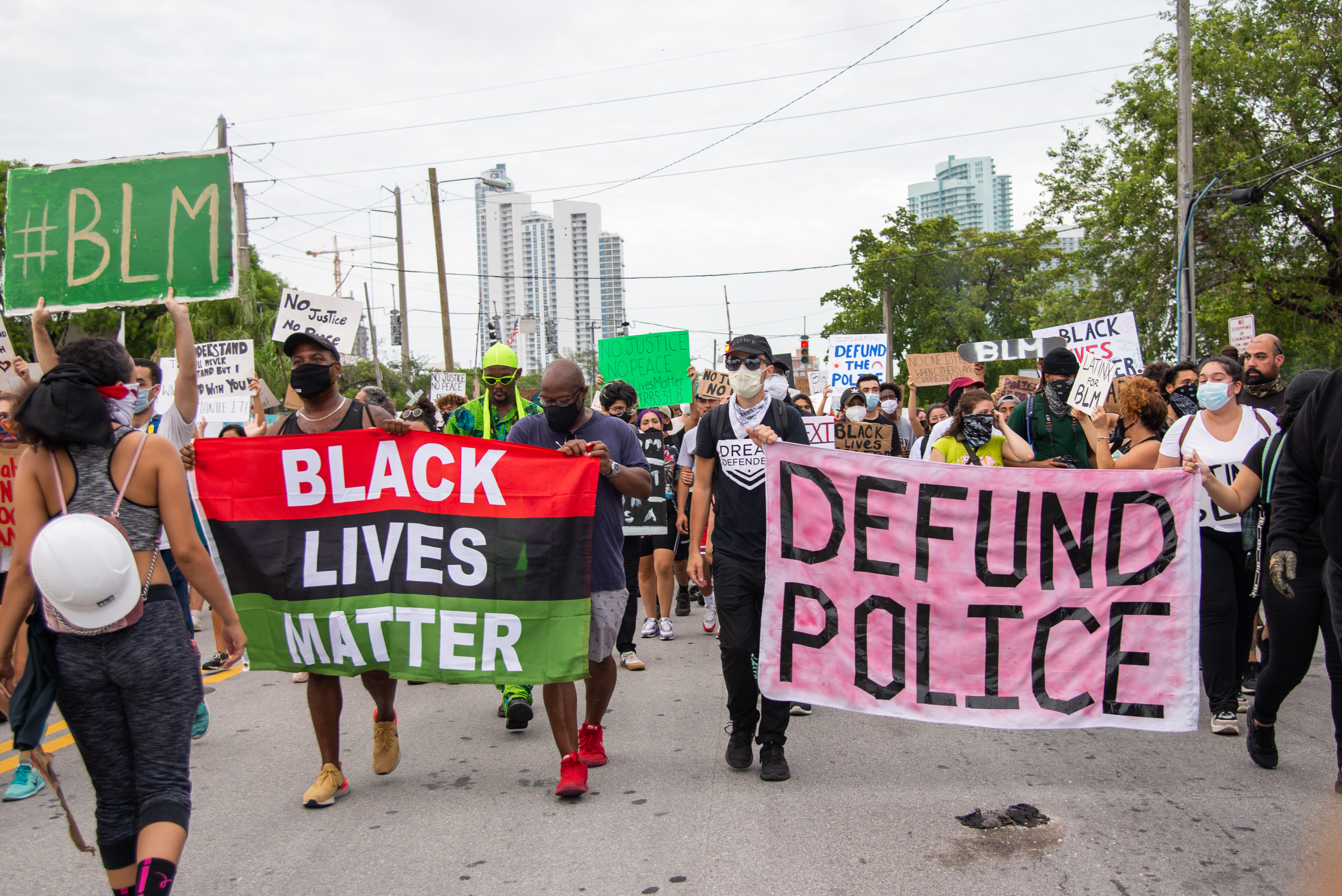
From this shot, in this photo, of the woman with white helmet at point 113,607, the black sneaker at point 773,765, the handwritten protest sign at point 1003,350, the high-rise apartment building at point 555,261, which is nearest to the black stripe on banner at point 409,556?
the black sneaker at point 773,765

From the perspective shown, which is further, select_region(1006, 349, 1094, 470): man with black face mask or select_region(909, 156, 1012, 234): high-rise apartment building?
select_region(909, 156, 1012, 234): high-rise apartment building

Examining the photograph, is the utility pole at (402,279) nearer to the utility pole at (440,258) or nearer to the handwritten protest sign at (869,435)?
the utility pole at (440,258)

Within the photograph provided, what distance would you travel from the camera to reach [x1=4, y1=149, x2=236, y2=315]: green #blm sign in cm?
552

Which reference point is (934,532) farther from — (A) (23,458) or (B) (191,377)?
(A) (23,458)

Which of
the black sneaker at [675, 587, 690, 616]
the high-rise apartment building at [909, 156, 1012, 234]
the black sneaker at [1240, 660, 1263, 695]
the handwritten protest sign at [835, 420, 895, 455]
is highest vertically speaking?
the high-rise apartment building at [909, 156, 1012, 234]

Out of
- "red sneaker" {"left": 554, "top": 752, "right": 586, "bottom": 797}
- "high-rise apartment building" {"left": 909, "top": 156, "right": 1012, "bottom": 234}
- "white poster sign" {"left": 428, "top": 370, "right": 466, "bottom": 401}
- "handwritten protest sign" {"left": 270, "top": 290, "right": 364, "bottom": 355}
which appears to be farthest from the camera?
"high-rise apartment building" {"left": 909, "top": 156, "right": 1012, "bottom": 234}

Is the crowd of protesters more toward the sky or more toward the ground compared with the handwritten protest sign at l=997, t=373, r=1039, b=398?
more toward the ground

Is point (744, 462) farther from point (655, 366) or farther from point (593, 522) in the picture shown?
point (655, 366)

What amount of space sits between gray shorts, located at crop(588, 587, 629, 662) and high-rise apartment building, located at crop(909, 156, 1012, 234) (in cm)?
15345

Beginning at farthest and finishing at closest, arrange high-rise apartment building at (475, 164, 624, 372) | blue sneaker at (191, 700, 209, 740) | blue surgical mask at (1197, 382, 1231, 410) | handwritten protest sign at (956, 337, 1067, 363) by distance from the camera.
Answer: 1. high-rise apartment building at (475, 164, 624, 372)
2. handwritten protest sign at (956, 337, 1067, 363)
3. blue sneaker at (191, 700, 209, 740)
4. blue surgical mask at (1197, 382, 1231, 410)

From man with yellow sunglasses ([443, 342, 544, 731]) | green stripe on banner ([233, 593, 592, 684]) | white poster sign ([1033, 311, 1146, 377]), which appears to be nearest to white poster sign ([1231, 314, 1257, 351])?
white poster sign ([1033, 311, 1146, 377])

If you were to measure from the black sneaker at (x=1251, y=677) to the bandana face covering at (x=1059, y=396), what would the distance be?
6.24 ft

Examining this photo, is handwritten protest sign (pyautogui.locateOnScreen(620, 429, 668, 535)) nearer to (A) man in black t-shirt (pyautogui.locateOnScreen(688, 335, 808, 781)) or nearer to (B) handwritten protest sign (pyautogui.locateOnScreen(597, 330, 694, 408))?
(A) man in black t-shirt (pyautogui.locateOnScreen(688, 335, 808, 781))

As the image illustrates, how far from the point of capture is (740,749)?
4.87 metres
